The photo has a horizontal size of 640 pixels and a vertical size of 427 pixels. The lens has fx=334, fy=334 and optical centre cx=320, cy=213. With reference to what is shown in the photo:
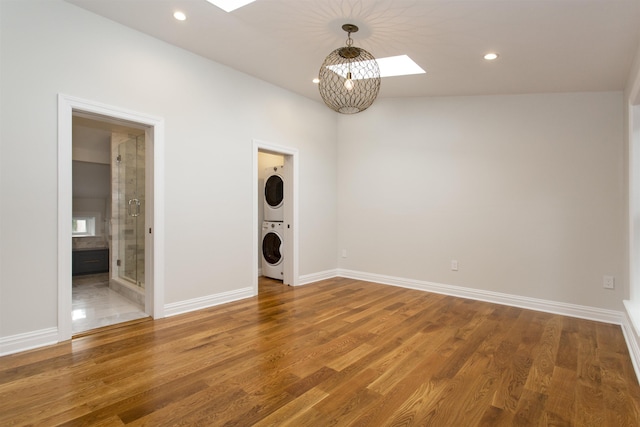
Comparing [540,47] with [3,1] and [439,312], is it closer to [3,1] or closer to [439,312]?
[439,312]

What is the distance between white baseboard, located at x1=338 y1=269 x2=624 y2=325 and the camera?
3.33 metres

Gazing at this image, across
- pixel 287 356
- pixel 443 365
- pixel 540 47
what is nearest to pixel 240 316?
pixel 287 356

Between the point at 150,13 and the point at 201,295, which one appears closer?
the point at 150,13

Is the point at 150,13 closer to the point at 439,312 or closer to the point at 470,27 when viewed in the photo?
the point at 470,27

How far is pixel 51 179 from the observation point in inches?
99.7

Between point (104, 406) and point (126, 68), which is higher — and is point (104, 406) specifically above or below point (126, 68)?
below

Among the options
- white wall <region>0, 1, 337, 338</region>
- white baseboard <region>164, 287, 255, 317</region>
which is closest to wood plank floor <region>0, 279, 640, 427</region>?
white baseboard <region>164, 287, 255, 317</region>

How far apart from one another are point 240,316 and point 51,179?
193cm

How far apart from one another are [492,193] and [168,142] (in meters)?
3.61

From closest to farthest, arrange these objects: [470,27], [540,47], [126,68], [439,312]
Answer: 1. [470,27]
2. [540,47]
3. [126,68]
4. [439,312]

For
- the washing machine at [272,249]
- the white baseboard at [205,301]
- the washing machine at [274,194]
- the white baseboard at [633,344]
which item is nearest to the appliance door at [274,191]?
the washing machine at [274,194]

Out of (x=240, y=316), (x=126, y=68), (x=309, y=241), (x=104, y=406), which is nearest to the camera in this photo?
(x=104, y=406)

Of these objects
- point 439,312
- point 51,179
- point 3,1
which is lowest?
point 439,312

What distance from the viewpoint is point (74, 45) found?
264 centimetres
